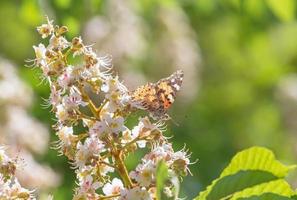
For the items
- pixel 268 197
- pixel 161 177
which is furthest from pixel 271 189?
pixel 161 177

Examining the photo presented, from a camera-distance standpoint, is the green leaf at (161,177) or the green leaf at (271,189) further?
the green leaf at (271,189)

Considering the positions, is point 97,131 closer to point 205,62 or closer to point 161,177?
point 161,177

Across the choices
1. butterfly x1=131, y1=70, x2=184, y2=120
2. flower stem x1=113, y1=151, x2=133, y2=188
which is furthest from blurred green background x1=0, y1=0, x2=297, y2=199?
flower stem x1=113, y1=151, x2=133, y2=188

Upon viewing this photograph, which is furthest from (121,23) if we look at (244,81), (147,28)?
(244,81)

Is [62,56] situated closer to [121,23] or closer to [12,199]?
[12,199]

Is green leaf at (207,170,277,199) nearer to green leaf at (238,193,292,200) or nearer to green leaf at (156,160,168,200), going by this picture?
green leaf at (238,193,292,200)

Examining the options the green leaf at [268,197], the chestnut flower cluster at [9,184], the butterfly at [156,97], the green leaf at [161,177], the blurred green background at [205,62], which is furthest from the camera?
the blurred green background at [205,62]

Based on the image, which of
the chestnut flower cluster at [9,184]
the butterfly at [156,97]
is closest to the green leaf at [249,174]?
the butterfly at [156,97]

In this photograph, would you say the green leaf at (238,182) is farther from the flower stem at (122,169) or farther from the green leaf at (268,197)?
the flower stem at (122,169)
